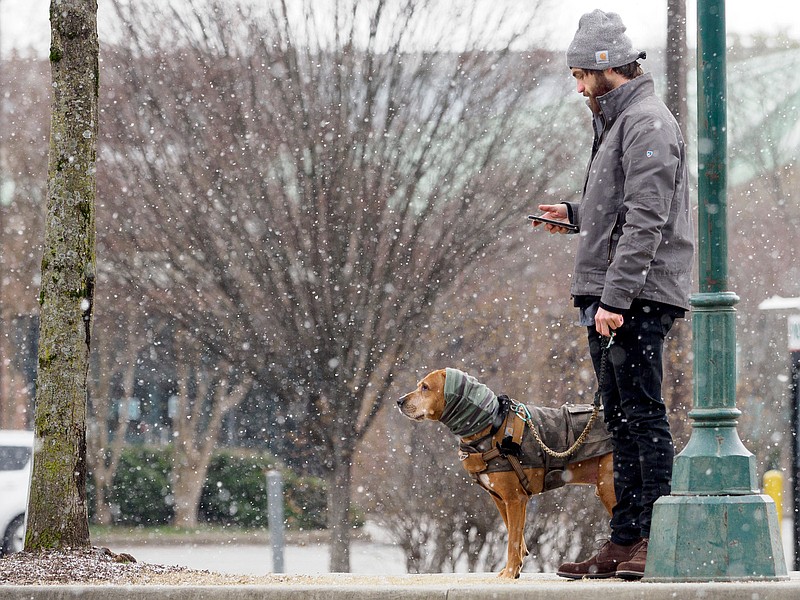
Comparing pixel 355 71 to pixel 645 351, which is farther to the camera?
pixel 355 71

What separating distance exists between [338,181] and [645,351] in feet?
18.8

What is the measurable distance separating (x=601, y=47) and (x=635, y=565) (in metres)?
2.12

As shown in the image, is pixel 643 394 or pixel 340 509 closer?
pixel 643 394

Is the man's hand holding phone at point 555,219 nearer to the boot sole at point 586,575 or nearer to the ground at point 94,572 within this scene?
the boot sole at point 586,575

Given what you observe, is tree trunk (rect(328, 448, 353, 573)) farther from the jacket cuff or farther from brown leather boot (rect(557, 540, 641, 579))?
the jacket cuff

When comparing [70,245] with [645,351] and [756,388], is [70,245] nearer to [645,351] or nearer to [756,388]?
[645,351]

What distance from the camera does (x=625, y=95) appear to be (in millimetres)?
4910

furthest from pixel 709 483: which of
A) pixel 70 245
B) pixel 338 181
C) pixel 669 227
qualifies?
pixel 338 181

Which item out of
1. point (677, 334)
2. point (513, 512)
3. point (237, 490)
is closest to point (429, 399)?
point (513, 512)

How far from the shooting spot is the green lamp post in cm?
461

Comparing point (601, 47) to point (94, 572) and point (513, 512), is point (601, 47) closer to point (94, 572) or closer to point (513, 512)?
point (513, 512)

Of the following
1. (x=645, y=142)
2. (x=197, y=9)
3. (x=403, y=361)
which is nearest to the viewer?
(x=645, y=142)

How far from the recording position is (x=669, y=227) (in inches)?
190

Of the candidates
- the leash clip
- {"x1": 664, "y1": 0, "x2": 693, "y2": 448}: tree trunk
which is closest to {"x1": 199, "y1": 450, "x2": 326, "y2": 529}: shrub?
{"x1": 664, "y1": 0, "x2": 693, "y2": 448}: tree trunk
